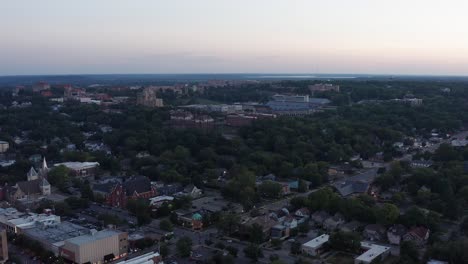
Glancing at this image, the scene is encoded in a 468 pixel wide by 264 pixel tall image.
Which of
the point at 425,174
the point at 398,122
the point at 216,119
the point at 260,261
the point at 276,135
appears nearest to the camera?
the point at 260,261

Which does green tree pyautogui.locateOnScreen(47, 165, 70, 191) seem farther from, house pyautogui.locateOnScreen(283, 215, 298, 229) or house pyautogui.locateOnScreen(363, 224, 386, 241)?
house pyautogui.locateOnScreen(363, 224, 386, 241)

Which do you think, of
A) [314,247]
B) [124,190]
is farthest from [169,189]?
[314,247]

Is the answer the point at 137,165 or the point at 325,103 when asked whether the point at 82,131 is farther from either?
the point at 325,103

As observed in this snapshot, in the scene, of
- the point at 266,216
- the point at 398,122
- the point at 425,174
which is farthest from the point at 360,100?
the point at 266,216

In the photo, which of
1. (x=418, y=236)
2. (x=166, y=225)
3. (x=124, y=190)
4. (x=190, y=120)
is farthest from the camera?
(x=190, y=120)

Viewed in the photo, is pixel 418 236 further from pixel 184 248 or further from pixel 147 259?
pixel 147 259

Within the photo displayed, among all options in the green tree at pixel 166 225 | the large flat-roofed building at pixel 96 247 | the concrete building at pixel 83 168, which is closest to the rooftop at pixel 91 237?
the large flat-roofed building at pixel 96 247

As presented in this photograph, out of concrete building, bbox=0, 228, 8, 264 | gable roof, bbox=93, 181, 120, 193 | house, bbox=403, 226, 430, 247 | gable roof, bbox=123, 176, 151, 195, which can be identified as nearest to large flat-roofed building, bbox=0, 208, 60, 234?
concrete building, bbox=0, 228, 8, 264

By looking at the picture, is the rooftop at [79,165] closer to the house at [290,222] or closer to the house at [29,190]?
the house at [29,190]
